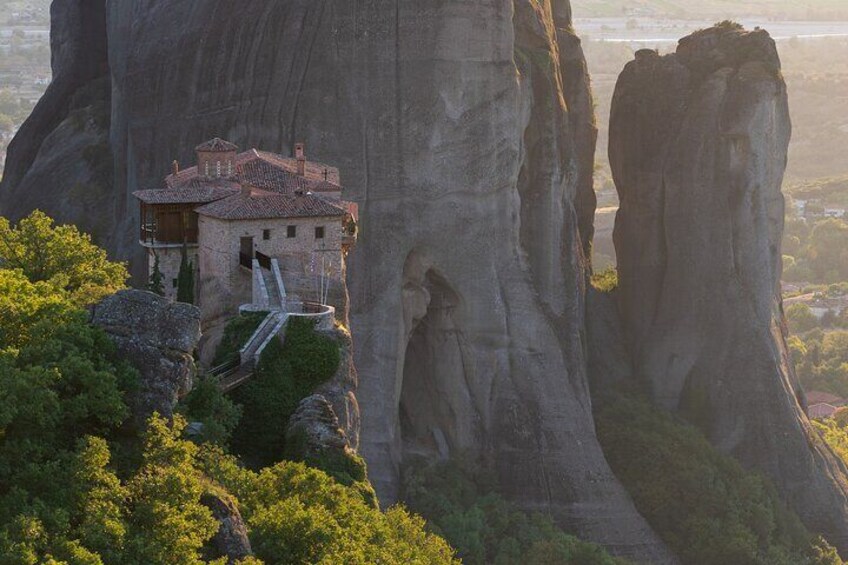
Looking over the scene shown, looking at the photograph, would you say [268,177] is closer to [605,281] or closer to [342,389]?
[342,389]

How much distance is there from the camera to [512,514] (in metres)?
64.6

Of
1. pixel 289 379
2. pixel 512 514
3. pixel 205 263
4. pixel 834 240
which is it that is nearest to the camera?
pixel 289 379

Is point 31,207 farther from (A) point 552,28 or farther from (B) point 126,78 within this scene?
(A) point 552,28

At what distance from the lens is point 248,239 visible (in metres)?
44.9

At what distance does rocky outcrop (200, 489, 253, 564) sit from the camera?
108 ft

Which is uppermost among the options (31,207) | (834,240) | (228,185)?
(228,185)

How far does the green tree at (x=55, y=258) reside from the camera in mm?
42531

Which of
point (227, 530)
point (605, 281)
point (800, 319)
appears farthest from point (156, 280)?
point (800, 319)

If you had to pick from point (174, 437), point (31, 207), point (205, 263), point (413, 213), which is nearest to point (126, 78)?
point (31, 207)

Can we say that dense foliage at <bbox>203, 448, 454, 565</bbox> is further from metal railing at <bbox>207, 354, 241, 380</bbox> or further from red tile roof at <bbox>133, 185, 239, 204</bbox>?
red tile roof at <bbox>133, 185, 239, 204</bbox>

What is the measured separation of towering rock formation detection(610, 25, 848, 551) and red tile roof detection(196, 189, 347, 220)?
30413 millimetres

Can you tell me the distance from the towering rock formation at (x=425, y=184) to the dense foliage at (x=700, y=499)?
1330 millimetres

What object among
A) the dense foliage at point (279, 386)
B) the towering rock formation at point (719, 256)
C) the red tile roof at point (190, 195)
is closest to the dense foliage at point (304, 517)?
the dense foliage at point (279, 386)

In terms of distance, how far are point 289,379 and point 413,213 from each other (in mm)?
25309
